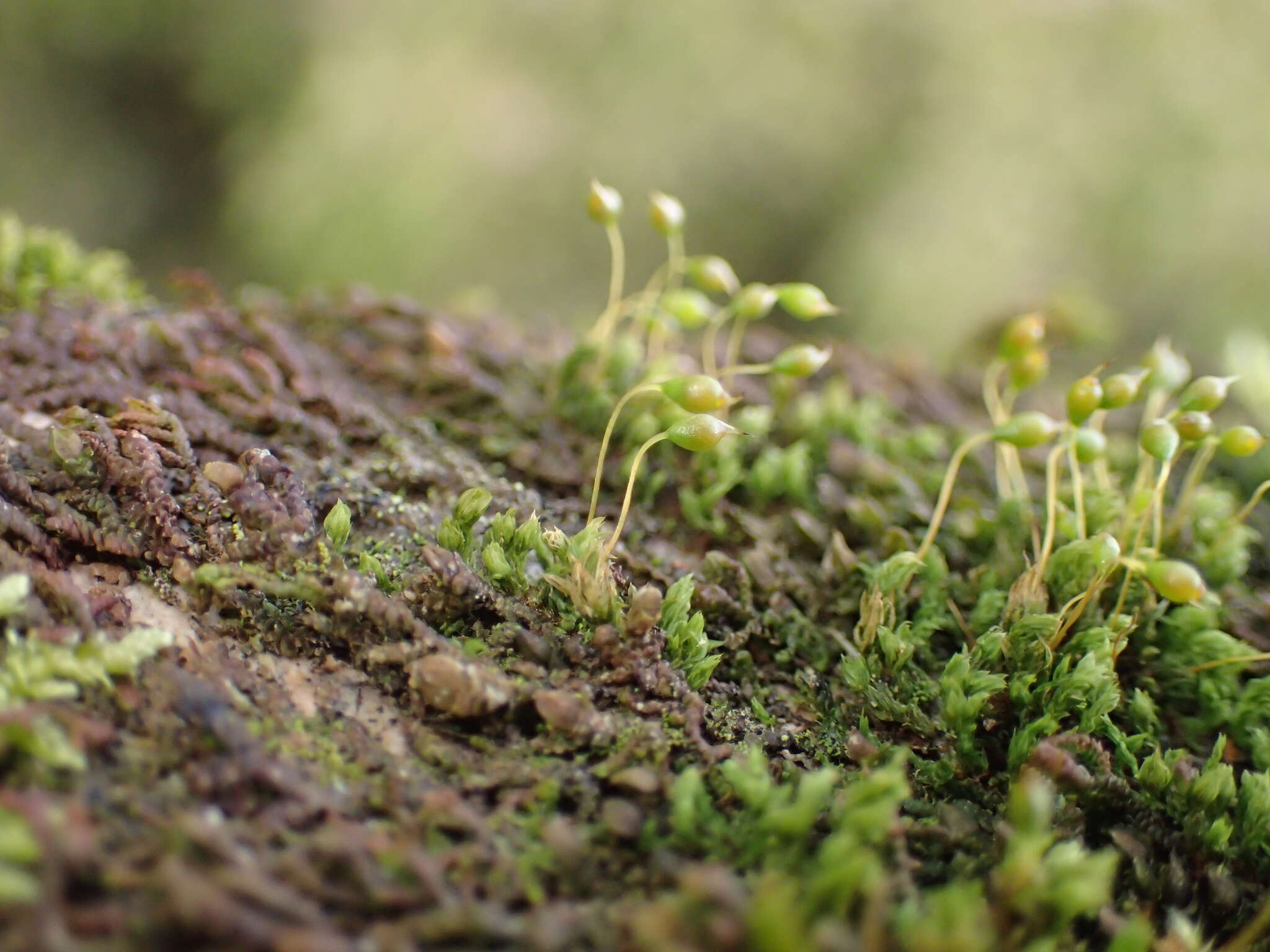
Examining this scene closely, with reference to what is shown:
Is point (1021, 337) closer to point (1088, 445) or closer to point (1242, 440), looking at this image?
point (1088, 445)

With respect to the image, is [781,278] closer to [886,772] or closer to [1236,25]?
[1236,25]

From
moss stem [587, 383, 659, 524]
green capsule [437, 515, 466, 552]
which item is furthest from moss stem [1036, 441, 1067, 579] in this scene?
green capsule [437, 515, 466, 552]

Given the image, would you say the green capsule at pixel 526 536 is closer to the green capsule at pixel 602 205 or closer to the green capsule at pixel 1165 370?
the green capsule at pixel 602 205

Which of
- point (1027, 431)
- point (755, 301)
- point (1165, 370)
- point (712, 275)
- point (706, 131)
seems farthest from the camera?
point (706, 131)

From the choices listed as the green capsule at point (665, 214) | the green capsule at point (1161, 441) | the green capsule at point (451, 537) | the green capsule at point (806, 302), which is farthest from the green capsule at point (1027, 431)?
the green capsule at point (451, 537)

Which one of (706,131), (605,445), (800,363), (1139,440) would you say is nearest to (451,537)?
(605,445)

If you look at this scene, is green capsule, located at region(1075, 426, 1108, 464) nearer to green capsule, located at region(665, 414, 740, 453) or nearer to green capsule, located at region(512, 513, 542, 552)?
green capsule, located at region(665, 414, 740, 453)
